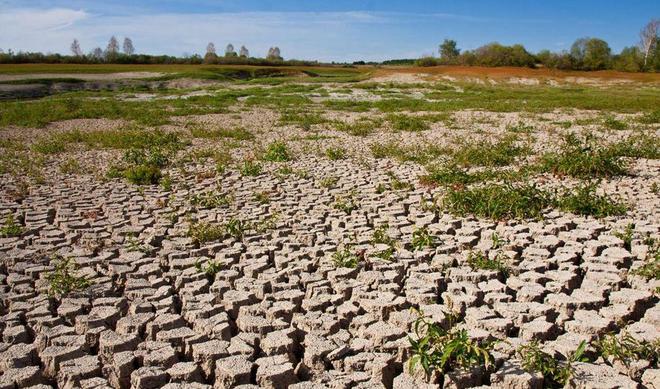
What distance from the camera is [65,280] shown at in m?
5.18

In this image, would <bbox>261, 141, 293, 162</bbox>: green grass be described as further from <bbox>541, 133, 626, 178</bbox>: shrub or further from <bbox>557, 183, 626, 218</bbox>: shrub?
<bbox>557, 183, 626, 218</bbox>: shrub

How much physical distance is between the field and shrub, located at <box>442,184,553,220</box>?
0.12ft

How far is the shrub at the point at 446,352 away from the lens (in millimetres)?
3582

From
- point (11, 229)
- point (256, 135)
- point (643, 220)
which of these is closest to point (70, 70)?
point (256, 135)

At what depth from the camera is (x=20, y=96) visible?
37312 millimetres

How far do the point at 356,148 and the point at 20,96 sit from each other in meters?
32.4

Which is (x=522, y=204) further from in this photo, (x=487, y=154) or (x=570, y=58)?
(x=570, y=58)

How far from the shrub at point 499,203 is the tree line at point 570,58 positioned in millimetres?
62163

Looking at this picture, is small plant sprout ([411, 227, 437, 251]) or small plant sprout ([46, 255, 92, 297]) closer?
small plant sprout ([46, 255, 92, 297])

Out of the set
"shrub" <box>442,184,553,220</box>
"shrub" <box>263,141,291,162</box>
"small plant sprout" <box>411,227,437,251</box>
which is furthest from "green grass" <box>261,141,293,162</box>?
"small plant sprout" <box>411,227,437,251</box>

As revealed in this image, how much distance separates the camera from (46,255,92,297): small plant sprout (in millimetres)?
5062

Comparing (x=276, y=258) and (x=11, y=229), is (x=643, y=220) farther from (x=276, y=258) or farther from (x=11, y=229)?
(x=11, y=229)

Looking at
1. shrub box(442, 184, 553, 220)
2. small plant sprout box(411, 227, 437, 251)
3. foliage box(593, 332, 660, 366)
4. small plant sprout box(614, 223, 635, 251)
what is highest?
shrub box(442, 184, 553, 220)

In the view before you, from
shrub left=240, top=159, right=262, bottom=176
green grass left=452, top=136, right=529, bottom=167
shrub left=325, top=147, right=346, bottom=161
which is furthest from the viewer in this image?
shrub left=325, top=147, right=346, bottom=161
